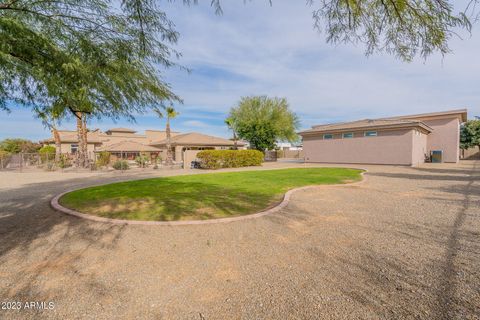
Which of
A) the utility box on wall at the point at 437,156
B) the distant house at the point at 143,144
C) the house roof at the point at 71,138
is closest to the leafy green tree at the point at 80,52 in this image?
the distant house at the point at 143,144

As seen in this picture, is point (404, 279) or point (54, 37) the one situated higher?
point (54, 37)

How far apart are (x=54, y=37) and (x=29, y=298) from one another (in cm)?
348

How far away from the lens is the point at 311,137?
1081 inches

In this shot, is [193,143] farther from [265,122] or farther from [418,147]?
[418,147]

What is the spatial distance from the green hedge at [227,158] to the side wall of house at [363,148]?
7085 mm

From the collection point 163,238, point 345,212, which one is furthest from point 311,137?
point 163,238

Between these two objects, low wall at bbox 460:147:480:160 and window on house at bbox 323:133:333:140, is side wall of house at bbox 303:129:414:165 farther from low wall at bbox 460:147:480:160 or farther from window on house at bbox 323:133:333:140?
low wall at bbox 460:147:480:160

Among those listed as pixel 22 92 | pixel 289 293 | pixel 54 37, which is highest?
pixel 54 37

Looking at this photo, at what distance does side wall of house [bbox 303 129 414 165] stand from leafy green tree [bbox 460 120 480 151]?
771 inches

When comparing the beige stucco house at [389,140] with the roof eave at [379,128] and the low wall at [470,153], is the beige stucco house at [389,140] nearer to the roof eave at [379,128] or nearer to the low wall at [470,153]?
the roof eave at [379,128]

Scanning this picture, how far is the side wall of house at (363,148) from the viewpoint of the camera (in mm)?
20617

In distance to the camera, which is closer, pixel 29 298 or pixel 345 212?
pixel 29 298

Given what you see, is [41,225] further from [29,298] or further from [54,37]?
[54,37]

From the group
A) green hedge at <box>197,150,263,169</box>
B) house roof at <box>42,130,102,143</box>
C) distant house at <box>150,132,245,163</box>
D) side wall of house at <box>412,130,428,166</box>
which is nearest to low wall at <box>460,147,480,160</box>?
side wall of house at <box>412,130,428,166</box>
